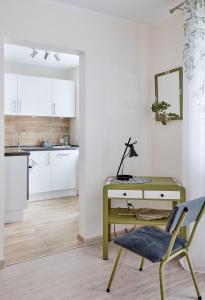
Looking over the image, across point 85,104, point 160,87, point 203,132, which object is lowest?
point 203,132

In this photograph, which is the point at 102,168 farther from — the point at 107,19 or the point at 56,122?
the point at 56,122

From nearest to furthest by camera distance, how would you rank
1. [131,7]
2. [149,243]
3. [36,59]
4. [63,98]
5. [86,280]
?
[149,243]
[86,280]
[131,7]
[36,59]
[63,98]

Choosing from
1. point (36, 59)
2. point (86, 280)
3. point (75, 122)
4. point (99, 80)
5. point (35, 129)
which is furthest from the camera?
point (75, 122)

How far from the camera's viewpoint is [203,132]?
227 cm

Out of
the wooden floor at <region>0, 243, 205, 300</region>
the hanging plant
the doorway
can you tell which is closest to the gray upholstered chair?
the wooden floor at <region>0, 243, 205, 300</region>

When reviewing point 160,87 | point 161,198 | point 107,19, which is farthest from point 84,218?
point 107,19

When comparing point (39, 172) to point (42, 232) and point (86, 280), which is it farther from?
point (86, 280)

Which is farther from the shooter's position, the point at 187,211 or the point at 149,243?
the point at 149,243

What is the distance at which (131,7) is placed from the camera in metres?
2.70

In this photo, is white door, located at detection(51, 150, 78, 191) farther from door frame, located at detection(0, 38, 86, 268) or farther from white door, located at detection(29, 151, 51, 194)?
door frame, located at detection(0, 38, 86, 268)

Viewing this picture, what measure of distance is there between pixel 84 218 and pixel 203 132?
59.0 inches

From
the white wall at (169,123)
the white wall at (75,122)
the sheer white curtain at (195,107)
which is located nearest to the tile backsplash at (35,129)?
the white wall at (75,122)

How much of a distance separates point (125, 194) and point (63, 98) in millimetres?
3098

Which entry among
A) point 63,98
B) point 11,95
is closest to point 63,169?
point 63,98
